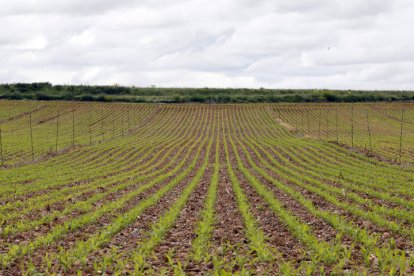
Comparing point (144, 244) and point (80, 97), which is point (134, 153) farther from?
point (80, 97)

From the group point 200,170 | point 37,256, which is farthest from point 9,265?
point 200,170

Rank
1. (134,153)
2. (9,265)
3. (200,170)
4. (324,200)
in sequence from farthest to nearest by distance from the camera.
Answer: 1. (134,153)
2. (200,170)
3. (324,200)
4. (9,265)

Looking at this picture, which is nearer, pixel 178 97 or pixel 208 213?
pixel 208 213

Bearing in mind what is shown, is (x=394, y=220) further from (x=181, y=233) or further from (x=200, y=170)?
(x=200, y=170)

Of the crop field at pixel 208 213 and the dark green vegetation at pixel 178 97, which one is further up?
the dark green vegetation at pixel 178 97

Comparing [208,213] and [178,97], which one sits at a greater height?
[178,97]

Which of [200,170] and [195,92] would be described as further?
[195,92]

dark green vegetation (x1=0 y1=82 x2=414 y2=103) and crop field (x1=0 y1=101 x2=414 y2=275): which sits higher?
dark green vegetation (x1=0 y1=82 x2=414 y2=103)

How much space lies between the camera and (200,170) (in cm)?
2538

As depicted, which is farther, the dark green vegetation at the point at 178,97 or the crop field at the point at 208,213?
Result: the dark green vegetation at the point at 178,97

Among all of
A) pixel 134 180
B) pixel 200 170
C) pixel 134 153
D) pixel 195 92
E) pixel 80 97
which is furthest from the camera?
pixel 195 92

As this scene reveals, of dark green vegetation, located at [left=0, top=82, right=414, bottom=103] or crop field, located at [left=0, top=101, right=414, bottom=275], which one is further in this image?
dark green vegetation, located at [left=0, top=82, right=414, bottom=103]

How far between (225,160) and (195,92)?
3410 inches

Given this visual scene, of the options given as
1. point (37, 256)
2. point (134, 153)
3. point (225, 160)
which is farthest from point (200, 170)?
point (37, 256)
